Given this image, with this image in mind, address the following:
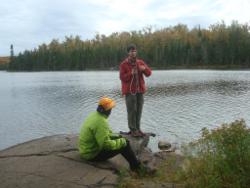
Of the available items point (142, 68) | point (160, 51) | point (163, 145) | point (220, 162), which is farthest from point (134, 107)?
point (160, 51)

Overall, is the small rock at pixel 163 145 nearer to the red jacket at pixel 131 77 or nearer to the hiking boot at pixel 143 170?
the red jacket at pixel 131 77

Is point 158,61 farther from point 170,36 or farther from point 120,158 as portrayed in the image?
point 120,158

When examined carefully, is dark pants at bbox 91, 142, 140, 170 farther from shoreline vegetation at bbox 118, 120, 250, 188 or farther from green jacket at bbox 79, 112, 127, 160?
shoreline vegetation at bbox 118, 120, 250, 188

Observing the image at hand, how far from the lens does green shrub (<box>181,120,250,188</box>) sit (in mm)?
6020

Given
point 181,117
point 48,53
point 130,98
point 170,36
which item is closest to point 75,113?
point 181,117

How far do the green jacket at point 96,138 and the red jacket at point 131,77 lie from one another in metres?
2.52

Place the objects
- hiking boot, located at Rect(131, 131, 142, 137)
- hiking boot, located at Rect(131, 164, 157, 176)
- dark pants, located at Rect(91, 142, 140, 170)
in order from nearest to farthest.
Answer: dark pants, located at Rect(91, 142, 140, 170) < hiking boot, located at Rect(131, 164, 157, 176) < hiking boot, located at Rect(131, 131, 142, 137)

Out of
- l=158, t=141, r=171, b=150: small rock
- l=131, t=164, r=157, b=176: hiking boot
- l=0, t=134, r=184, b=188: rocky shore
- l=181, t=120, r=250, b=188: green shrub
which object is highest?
l=181, t=120, r=250, b=188: green shrub

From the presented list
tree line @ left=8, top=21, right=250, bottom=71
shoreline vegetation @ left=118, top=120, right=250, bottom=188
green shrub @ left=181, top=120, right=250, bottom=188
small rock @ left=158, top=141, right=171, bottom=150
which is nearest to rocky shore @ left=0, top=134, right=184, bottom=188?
shoreline vegetation @ left=118, top=120, right=250, bottom=188

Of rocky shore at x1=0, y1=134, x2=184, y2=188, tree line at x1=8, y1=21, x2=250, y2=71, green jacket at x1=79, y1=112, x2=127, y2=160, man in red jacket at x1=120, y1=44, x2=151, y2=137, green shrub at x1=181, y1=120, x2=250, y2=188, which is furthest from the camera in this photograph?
tree line at x1=8, y1=21, x2=250, y2=71

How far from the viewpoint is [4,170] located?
282 inches

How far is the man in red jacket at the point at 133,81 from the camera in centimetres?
958

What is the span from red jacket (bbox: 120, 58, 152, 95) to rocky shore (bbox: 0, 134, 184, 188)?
1961 millimetres

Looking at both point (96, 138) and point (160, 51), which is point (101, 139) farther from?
point (160, 51)
